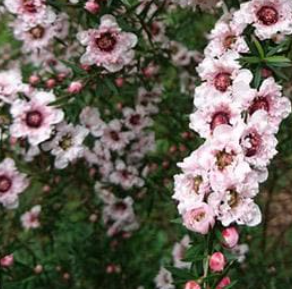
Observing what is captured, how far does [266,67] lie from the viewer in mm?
2303

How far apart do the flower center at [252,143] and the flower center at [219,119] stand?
0.27 ft

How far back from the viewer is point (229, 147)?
196cm

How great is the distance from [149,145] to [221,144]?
1448 mm

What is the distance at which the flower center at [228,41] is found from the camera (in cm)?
235

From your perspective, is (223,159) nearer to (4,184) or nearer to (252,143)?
(252,143)

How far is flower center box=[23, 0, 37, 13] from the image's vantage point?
274 centimetres

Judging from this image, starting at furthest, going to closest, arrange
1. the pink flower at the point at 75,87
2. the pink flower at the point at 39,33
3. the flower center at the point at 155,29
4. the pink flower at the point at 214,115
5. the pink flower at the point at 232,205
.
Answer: the flower center at the point at 155,29 < the pink flower at the point at 39,33 < the pink flower at the point at 75,87 < the pink flower at the point at 214,115 < the pink flower at the point at 232,205

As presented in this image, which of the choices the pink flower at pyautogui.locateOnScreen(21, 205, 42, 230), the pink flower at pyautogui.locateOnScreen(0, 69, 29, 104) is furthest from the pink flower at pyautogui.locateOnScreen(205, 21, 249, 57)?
the pink flower at pyautogui.locateOnScreen(21, 205, 42, 230)

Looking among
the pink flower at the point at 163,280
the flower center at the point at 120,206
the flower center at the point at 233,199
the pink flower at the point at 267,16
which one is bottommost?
the pink flower at the point at 163,280

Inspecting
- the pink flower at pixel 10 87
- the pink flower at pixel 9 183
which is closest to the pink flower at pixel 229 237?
the pink flower at pixel 10 87

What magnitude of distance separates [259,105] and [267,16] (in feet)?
1.22

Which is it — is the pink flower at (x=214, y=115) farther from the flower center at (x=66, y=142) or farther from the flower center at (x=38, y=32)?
the flower center at (x=38, y=32)

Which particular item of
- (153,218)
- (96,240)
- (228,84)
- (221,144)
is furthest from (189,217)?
(153,218)

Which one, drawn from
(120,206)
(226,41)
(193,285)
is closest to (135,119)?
(120,206)
